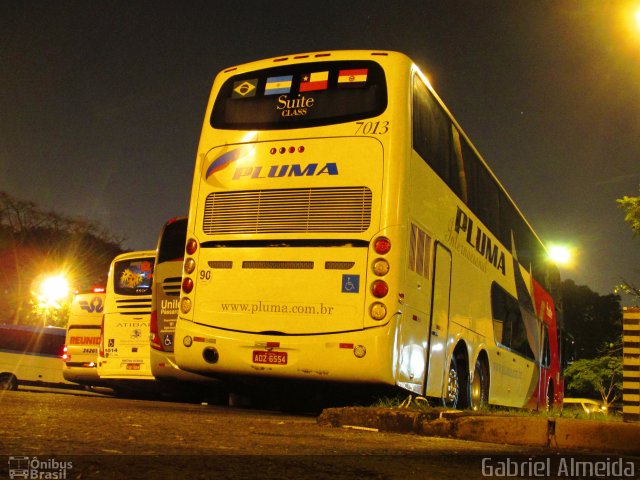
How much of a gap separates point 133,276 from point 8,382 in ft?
14.7

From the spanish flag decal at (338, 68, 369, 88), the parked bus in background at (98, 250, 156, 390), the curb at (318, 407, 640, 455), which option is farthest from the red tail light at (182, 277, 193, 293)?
the parked bus in background at (98, 250, 156, 390)

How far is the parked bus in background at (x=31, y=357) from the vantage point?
18.4 m

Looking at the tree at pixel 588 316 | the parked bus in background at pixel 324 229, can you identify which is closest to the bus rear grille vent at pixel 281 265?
the parked bus in background at pixel 324 229

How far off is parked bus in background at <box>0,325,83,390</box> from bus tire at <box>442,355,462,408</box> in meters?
10.8

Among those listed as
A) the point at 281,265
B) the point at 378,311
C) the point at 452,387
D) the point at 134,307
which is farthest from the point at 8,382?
the point at 378,311

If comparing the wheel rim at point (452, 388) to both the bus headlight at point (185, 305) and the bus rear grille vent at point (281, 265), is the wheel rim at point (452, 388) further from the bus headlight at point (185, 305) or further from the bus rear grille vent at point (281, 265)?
the bus headlight at point (185, 305)

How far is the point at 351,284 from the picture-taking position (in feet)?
31.0

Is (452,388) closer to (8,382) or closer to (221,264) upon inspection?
(221,264)

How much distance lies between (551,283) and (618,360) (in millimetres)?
7387

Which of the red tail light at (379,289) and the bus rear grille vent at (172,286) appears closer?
the red tail light at (379,289)

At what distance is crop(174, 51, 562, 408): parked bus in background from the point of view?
30.9 ft

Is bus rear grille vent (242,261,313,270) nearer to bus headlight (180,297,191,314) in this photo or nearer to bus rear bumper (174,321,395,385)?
bus rear bumper (174,321,395,385)

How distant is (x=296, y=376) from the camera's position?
956 cm

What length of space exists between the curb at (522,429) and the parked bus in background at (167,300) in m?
5.66
